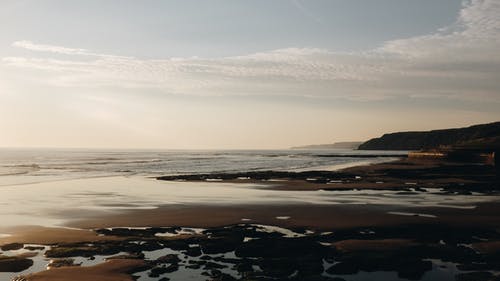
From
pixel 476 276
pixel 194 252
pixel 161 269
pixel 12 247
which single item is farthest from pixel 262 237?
pixel 12 247

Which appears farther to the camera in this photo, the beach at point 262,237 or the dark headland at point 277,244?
the beach at point 262,237

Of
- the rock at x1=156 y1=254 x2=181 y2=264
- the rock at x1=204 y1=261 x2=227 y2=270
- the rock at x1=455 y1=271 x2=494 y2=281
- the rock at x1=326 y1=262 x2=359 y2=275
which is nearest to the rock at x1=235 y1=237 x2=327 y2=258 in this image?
the rock at x1=326 y1=262 x2=359 y2=275

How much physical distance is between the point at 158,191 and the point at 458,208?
28.0 metres

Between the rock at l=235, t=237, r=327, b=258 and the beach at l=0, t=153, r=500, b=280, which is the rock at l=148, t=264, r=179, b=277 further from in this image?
the rock at l=235, t=237, r=327, b=258

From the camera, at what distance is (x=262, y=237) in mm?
22844

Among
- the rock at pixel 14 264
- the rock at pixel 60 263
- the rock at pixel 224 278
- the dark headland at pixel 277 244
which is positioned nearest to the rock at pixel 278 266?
the dark headland at pixel 277 244

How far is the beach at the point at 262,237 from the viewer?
17.0m

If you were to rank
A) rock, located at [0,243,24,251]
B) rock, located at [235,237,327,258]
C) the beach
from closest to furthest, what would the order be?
1. the beach
2. rock, located at [235,237,327,258]
3. rock, located at [0,243,24,251]

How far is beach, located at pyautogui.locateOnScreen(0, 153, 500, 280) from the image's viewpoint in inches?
667

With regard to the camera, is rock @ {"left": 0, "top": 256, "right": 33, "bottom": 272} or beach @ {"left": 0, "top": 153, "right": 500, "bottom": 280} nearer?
beach @ {"left": 0, "top": 153, "right": 500, "bottom": 280}

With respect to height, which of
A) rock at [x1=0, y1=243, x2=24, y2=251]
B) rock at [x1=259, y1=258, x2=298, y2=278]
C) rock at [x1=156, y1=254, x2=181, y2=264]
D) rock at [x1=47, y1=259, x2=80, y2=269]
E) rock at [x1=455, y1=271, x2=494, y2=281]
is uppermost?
rock at [x1=0, y1=243, x2=24, y2=251]

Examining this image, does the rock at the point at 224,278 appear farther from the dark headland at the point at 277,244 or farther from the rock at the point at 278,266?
the rock at the point at 278,266

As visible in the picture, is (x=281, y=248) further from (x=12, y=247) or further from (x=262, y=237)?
(x=12, y=247)

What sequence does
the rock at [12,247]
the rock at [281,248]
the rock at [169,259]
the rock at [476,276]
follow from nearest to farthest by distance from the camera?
the rock at [476,276] < the rock at [169,259] < the rock at [281,248] < the rock at [12,247]
